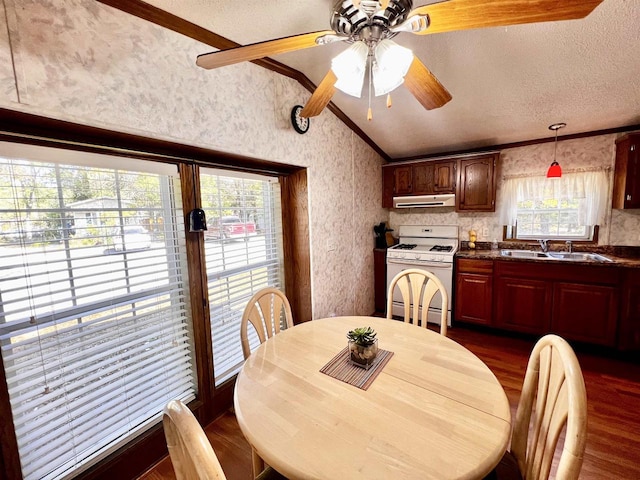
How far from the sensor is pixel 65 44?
1101 millimetres

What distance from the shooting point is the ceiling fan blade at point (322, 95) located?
54.4 inches

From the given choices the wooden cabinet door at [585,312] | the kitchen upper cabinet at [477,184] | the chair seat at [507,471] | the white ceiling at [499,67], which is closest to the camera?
the chair seat at [507,471]

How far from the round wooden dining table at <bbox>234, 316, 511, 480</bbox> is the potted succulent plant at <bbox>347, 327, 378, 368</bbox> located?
0.24ft

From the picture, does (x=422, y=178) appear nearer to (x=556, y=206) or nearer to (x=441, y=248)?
(x=441, y=248)

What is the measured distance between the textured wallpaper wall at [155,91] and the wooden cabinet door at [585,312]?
7.58 ft

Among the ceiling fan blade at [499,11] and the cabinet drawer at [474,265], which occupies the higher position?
the ceiling fan blade at [499,11]

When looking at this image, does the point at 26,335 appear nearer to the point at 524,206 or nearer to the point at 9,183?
the point at 9,183

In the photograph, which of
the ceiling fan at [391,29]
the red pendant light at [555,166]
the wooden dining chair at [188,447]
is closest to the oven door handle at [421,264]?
the red pendant light at [555,166]

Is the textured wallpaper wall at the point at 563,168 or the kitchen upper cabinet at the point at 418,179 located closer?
the textured wallpaper wall at the point at 563,168

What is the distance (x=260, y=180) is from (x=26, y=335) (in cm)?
163

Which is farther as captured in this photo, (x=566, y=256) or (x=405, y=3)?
(x=566, y=256)

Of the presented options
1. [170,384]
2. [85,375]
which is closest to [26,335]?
[85,375]

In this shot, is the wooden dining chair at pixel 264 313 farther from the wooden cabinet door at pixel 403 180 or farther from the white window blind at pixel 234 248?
the wooden cabinet door at pixel 403 180

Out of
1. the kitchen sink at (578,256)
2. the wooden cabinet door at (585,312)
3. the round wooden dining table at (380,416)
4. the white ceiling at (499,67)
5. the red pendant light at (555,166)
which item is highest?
the white ceiling at (499,67)
